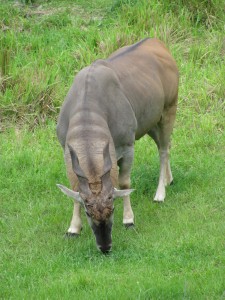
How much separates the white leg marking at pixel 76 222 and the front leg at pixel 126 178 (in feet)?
1.49

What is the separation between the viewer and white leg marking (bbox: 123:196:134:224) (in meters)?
7.97

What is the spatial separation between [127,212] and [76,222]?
52 cm

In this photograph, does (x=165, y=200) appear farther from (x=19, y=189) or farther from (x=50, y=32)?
(x=50, y=32)

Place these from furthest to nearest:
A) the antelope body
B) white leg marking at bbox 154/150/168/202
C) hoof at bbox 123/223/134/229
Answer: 1. white leg marking at bbox 154/150/168/202
2. hoof at bbox 123/223/134/229
3. the antelope body

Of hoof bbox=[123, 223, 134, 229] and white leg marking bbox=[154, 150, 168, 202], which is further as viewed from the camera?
white leg marking bbox=[154, 150, 168, 202]

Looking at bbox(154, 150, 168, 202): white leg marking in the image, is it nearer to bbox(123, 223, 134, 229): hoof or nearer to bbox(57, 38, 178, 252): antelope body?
bbox(57, 38, 178, 252): antelope body

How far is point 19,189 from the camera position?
29.4 ft

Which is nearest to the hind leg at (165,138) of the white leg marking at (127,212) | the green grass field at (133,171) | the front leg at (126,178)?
the green grass field at (133,171)

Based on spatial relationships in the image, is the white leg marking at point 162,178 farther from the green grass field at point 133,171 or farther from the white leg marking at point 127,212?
the white leg marking at point 127,212

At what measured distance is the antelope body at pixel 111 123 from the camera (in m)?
7.01

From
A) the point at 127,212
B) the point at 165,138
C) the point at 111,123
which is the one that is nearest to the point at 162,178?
the point at 165,138

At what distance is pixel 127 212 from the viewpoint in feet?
26.2

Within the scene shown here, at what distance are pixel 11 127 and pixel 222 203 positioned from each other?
327 cm

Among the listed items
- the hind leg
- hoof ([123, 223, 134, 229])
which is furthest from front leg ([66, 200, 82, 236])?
the hind leg
